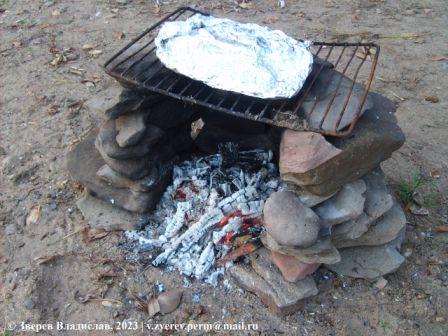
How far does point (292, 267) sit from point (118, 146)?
1.18m

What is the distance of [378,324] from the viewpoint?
2332 mm

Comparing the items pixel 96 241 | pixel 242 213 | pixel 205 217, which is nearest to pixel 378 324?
pixel 242 213

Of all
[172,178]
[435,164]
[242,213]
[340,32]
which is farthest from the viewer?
[340,32]

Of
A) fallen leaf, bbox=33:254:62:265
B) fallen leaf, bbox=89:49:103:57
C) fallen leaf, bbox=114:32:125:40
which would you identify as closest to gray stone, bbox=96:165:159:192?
fallen leaf, bbox=33:254:62:265

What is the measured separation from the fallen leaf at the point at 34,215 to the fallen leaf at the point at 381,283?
2.10m

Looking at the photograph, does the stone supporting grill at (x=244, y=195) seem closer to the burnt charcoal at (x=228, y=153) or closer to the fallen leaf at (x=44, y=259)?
the burnt charcoal at (x=228, y=153)

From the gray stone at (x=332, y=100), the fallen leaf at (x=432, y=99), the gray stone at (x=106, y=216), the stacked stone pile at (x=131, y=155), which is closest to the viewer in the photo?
the gray stone at (x=332, y=100)

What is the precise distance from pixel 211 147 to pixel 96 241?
980mm

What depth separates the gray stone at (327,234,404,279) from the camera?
250cm

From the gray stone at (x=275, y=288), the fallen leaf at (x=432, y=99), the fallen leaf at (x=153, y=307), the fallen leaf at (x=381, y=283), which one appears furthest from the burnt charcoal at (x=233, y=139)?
the fallen leaf at (x=432, y=99)

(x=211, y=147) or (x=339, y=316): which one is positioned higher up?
(x=211, y=147)

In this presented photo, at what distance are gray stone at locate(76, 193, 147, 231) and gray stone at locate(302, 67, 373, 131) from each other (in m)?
1.27

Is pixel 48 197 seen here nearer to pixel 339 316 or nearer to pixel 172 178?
pixel 172 178

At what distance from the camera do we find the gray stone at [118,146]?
2.51 meters
